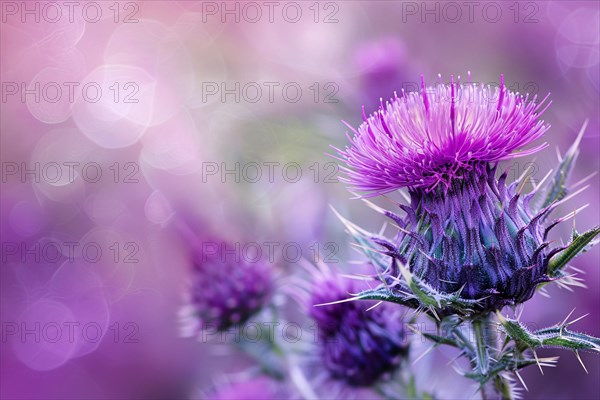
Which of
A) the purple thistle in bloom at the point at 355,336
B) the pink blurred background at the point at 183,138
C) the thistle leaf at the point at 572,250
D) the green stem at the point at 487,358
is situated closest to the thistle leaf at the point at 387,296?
the green stem at the point at 487,358

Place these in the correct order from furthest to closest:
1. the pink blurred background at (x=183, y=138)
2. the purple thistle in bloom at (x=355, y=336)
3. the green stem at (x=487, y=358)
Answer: the pink blurred background at (x=183, y=138) < the purple thistle in bloom at (x=355, y=336) < the green stem at (x=487, y=358)

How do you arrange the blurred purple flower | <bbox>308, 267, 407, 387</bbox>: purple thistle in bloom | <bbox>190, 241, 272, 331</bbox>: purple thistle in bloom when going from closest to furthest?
<bbox>308, 267, 407, 387</bbox>: purple thistle in bloom < <bbox>190, 241, 272, 331</bbox>: purple thistle in bloom < the blurred purple flower

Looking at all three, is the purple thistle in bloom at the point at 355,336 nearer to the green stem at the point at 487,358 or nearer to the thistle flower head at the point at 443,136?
the green stem at the point at 487,358

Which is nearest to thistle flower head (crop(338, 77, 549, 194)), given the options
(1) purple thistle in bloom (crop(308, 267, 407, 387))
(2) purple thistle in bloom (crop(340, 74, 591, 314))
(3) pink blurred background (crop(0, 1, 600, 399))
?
(2) purple thistle in bloom (crop(340, 74, 591, 314))

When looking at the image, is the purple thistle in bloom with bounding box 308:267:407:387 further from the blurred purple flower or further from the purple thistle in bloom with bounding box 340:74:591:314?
the blurred purple flower

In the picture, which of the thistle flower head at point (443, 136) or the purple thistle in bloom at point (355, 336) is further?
the purple thistle in bloom at point (355, 336)

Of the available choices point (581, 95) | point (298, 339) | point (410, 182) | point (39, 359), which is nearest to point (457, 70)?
point (581, 95)

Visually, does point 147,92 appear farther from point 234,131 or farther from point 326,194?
point 326,194
